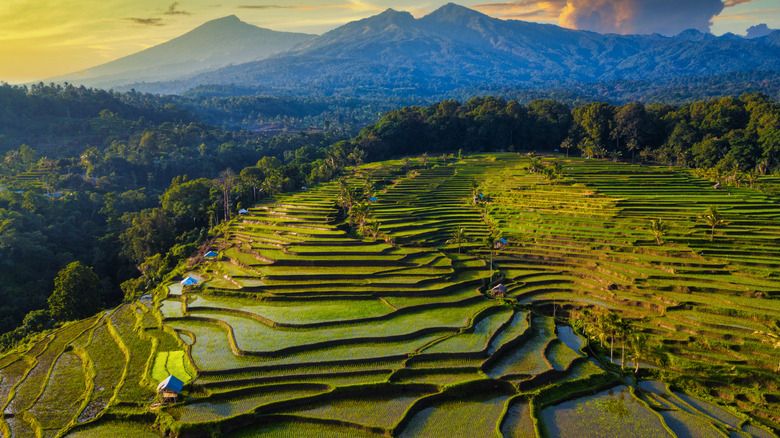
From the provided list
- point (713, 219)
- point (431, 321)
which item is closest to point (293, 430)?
point (431, 321)

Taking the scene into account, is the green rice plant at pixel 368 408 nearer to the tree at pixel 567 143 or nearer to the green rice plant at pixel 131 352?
the green rice plant at pixel 131 352

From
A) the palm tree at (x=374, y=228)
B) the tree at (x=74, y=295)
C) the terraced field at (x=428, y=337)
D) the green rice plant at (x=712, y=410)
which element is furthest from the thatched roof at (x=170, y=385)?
the green rice plant at (x=712, y=410)

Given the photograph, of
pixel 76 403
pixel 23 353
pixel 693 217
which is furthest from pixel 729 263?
pixel 23 353

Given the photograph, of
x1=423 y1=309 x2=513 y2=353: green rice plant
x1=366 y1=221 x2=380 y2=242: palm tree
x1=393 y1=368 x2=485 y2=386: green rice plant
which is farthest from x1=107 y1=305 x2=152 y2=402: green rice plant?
x1=366 y1=221 x2=380 y2=242: palm tree

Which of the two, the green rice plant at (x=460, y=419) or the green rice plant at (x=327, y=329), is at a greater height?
the green rice plant at (x=327, y=329)

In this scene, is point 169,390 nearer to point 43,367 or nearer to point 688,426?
point 43,367

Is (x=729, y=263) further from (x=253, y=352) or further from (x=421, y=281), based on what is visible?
(x=253, y=352)
